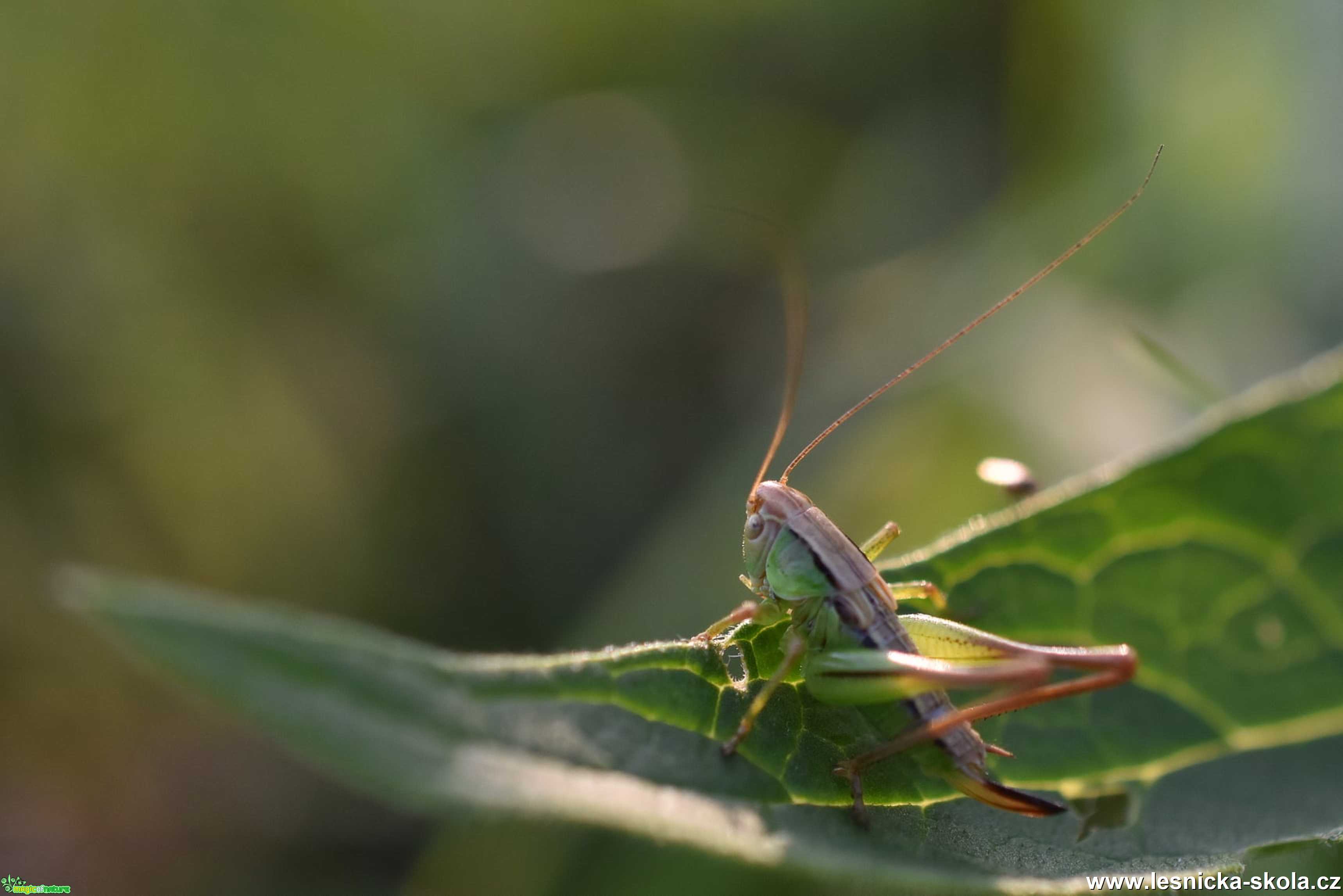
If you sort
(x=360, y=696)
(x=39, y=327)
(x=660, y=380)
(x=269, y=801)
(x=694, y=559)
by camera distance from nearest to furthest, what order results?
(x=360, y=696), (x=269, y=801), (x=694, y=559), (x=39, y=327), (x=660, y=380)

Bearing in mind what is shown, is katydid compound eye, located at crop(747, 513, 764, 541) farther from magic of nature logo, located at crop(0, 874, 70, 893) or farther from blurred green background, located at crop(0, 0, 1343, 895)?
magic of nature logo, located at crop(0, 874, 70, 893)

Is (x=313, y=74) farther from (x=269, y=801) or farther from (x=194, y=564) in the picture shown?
(x=269, y=801)

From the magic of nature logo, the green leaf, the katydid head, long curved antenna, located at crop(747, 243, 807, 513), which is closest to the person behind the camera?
the green leaf

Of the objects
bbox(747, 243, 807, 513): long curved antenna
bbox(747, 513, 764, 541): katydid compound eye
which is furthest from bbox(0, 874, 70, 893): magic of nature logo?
bbox(747, 243, 807, 513): long curved antenna

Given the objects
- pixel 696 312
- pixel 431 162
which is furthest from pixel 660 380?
pixel 431 162

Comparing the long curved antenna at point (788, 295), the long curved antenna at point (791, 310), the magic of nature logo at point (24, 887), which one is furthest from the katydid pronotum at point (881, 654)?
the magic of nature logo at point (24, 887)

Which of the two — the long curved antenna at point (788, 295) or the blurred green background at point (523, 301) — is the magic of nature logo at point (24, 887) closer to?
the blurred green background at point (523, 301)
